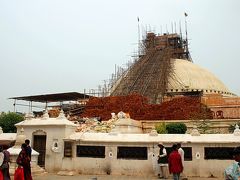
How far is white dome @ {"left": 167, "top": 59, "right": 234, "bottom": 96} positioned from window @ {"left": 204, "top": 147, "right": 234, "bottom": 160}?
2329 cm

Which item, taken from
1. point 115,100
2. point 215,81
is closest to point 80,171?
point 115,100

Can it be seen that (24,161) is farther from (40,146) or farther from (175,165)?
(40,146)

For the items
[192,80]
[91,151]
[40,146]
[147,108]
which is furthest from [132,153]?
[192,80]

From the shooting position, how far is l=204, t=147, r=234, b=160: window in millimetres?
14242

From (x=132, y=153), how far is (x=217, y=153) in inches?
147

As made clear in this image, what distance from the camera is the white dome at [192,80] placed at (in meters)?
39.5

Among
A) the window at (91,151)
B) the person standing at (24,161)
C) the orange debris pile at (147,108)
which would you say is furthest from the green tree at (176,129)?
the person standing at (24,161)

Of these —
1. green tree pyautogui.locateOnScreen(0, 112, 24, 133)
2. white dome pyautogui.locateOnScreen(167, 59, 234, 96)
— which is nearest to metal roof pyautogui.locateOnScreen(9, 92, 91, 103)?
green tree pyautogui.locateOnScreen(0, 112, 24, 133)

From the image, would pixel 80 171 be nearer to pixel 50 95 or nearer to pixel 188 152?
pixel 188 152

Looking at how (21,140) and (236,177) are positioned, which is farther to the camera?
(21,140)

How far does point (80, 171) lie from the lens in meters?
15.5

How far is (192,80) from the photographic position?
1650 inches

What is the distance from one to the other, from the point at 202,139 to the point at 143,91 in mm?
22836

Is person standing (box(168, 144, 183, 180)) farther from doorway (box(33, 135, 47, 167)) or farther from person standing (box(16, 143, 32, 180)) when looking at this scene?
doorway (box(33, 135, 47, 167))
